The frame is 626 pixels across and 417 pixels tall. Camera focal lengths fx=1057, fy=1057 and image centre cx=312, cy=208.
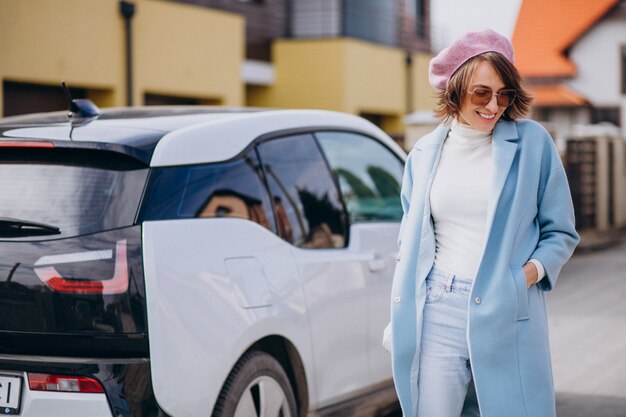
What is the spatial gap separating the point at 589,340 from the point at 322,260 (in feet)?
16.1

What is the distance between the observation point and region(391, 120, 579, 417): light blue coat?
134 inches

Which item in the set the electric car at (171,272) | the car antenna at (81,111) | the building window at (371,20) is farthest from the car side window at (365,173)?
the building window at (371,20)

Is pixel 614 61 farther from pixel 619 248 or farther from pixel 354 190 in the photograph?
pixel 354 190

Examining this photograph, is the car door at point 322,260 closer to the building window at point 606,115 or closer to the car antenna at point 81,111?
the car antenna at point 81,111

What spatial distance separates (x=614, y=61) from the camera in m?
43.6

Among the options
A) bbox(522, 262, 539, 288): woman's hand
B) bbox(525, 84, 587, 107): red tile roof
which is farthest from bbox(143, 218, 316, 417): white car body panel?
bbox(525, 84, 587, 107): red tile roof

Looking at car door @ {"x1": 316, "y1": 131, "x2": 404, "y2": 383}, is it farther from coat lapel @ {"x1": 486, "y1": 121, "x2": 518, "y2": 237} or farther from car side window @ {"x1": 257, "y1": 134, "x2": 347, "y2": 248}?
coat lapel @ {"x1": 486, "y1": 121, "x2": 518, "y2": 237}

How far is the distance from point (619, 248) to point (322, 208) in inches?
579

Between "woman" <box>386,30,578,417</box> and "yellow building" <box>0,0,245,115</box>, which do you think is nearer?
"woman" <box>386,30,578,417</box>

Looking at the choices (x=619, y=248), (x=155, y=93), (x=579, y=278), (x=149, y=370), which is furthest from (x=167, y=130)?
(x=619, y=248)

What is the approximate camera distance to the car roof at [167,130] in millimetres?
4098

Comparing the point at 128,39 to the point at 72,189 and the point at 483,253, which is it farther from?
the point at 483,253

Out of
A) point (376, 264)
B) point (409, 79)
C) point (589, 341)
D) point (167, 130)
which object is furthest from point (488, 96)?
point (409, 79)

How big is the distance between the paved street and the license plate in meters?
3.71
